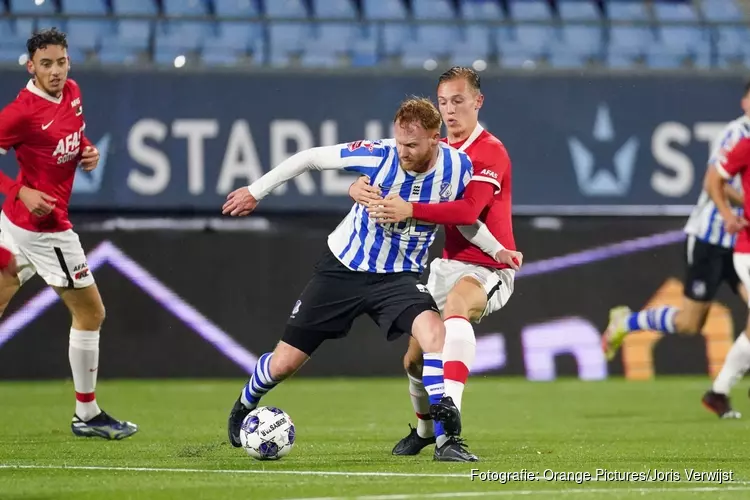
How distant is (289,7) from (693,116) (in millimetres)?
4681

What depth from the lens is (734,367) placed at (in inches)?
380

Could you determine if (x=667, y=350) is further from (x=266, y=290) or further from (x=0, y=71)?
(x=0, y=71)

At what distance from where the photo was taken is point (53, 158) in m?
7.88

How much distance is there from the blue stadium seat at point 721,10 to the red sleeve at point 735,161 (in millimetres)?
6909

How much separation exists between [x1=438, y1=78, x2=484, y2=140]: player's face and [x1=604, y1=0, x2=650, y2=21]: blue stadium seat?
9.47 m

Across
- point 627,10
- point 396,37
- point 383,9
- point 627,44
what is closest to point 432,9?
point 383,9

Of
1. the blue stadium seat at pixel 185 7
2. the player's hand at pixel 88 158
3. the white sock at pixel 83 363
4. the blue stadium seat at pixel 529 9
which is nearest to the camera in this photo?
the player's hand at pixel 88 158

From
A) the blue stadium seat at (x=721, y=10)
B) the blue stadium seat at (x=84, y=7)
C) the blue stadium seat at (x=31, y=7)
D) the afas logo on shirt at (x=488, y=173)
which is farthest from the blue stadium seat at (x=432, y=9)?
the afas logo on shirt at (x=488, y=173)

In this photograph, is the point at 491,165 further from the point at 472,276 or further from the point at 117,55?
the point at 117,55

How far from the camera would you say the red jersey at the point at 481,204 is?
6.50 m

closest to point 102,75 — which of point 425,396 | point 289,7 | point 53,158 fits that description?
point 289,7

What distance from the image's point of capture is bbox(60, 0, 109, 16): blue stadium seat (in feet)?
48.3

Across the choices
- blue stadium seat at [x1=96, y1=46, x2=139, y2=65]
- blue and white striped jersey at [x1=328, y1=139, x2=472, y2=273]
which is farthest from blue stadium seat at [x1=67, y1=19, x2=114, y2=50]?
blue and white striped jersey at [x1=328, y1=139, x2=472, y2=273]

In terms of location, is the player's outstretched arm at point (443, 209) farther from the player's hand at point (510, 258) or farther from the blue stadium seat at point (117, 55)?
the blue stadium seat at point (117, 55)
